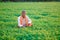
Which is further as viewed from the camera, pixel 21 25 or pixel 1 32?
pixel 21 25

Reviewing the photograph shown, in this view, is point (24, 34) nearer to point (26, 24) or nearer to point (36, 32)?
point (36, 32)

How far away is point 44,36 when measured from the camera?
672 cm

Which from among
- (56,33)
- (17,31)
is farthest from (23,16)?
(56,33)

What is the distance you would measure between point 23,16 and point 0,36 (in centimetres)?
199

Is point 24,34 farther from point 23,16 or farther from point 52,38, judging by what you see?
point 23,16

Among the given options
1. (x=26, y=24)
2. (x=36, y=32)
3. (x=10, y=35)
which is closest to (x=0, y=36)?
(x=10, y=35)

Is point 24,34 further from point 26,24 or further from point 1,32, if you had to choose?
point 26,24

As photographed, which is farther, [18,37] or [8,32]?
[8,32]

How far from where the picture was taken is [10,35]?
665 centimetres

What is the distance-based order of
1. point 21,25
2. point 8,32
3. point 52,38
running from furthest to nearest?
1. point 21,25
2. point 8,32
3. point 52,38

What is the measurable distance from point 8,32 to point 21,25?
101 cm

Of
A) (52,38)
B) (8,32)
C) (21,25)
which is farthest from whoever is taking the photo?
(21,25)

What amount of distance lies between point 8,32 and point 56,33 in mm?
1671

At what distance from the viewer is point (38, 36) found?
6.70m
